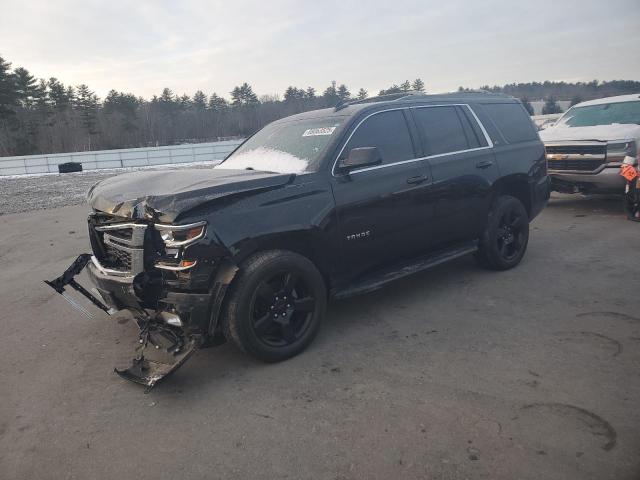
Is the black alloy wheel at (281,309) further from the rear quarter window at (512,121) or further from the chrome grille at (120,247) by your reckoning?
the rear quarter window at (512,121)

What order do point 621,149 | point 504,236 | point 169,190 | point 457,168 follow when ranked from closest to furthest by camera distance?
point 169,190 < point 457,168 < point 504,236 < point 621,149

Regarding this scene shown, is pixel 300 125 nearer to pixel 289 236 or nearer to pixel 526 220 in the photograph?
pixel 289 236

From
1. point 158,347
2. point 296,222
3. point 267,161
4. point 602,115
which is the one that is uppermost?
point 602,115

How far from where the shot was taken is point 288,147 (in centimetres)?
443

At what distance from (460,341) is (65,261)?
18.9 ft

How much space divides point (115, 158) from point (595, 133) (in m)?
32.2

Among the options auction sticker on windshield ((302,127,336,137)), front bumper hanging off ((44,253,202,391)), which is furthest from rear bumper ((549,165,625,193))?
front bumper hanging off ((44,253,202,391))

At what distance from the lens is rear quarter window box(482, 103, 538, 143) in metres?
5.39

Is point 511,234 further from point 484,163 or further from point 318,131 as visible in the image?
point 318,131

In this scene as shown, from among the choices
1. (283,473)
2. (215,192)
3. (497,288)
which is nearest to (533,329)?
(497,288)

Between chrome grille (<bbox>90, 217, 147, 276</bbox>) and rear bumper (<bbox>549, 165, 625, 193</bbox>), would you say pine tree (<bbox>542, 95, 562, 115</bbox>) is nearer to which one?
rear bumper (<bbox>549, 165, 625, 193</bbox>)

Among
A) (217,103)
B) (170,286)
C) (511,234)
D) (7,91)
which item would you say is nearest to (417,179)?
(511,234)

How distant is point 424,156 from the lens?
454 cm

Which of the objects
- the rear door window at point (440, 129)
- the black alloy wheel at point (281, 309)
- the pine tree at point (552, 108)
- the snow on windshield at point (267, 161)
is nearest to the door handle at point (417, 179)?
the rear door window at point (440, 129)
